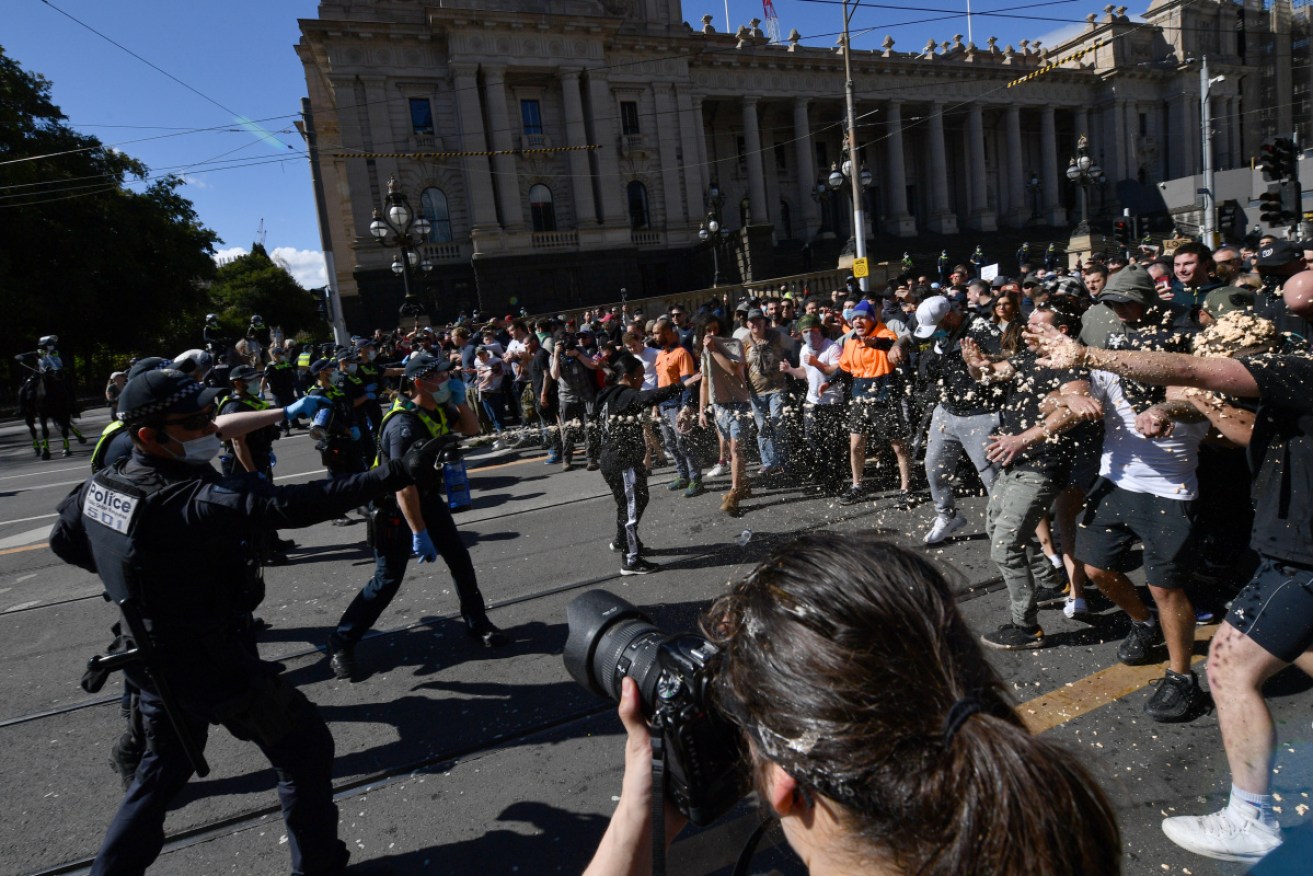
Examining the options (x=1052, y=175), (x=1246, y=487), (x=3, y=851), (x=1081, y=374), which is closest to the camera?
(x=3, y=851)

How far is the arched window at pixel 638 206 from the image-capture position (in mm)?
40250

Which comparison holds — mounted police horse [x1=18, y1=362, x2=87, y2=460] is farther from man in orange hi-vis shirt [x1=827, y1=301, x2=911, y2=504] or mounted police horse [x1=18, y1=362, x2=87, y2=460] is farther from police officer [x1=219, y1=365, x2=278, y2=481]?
man in orange hi-vis shirt [x1=827, y1=301, x2=911, y2=504]

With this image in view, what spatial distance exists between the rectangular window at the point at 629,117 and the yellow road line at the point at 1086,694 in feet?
131

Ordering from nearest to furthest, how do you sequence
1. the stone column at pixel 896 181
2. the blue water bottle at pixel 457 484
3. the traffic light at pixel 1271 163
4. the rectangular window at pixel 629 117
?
the blue water bottle at pixel 457 484 → the traffic light at pixel 1271 163 → the rectangular window at pixel 629 117 → the stone column at pixel 896 181

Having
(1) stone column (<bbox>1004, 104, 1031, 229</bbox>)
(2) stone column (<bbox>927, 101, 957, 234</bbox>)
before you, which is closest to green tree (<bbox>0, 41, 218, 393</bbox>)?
(2) stone column (<bbox>927, 101, 957, 234</bbox>)

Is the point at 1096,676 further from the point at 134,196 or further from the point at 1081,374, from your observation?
the point at 134,196

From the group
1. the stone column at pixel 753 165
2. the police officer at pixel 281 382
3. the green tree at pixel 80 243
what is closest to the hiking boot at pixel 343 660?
the police officer at pixel 281 382

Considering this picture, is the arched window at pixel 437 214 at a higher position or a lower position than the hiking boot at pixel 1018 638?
higher

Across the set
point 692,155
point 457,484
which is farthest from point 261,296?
point 457,484

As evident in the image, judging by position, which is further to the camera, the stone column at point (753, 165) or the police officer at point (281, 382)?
the stone column at point (753, 165)

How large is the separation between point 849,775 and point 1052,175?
213ft

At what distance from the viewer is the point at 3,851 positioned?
10.6 feet

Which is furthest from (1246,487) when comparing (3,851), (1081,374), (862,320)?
(3,851)

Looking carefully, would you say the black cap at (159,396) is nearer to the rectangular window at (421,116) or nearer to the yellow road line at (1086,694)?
the yellow road line at (1086,694)
